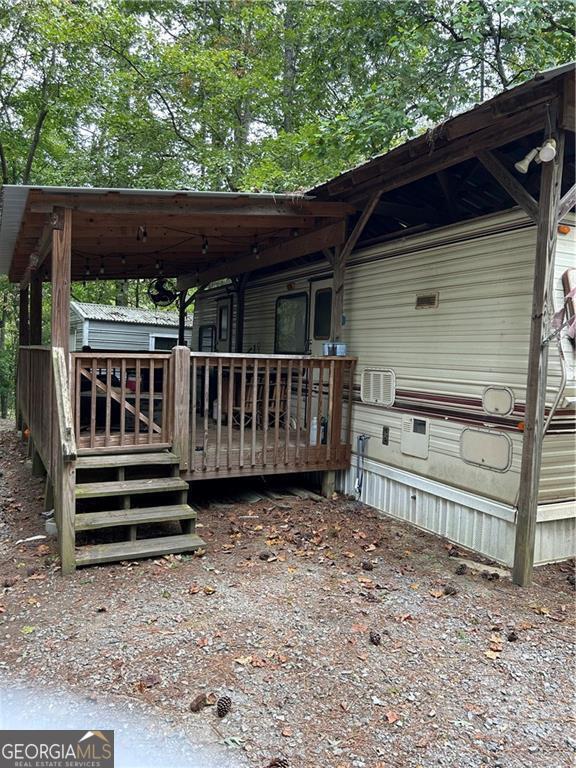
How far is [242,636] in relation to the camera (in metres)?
3.04

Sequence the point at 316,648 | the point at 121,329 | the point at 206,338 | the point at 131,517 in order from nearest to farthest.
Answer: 1. the point at 316,648
2. the point at 131,517
3. the point at 206,338
4. the point at 121,329

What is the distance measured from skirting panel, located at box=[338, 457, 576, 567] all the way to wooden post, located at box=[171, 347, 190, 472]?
6.88 feet

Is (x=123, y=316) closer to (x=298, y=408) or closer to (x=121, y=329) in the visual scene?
(x=121, y=329)

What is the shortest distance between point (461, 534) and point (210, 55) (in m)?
13.2

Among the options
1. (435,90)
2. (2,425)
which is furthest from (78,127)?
(435,90)

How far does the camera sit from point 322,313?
684cm

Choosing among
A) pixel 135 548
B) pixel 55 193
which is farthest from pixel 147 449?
pixel 55 193

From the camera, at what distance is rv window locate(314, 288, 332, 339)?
22.0ft

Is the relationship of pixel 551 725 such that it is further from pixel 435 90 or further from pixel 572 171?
pixel 435 90

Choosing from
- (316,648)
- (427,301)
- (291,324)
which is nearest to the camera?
(316,648)

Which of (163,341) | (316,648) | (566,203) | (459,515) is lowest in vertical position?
(316,648)

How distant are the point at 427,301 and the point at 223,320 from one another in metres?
5.82

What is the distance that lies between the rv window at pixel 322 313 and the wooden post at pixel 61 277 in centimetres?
322

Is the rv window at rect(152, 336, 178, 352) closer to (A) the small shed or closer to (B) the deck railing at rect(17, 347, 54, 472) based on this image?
(A) the small shed
